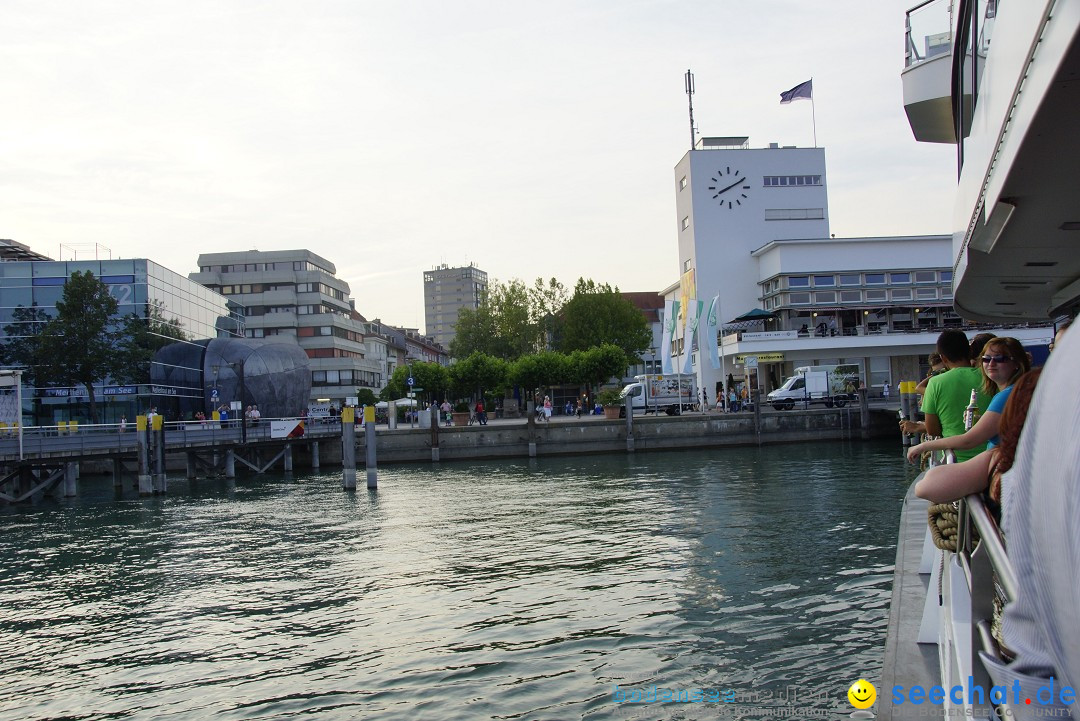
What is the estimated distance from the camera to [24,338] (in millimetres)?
48000

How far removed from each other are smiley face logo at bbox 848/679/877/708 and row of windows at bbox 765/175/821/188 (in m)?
61.0

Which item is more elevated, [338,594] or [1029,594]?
[1029,594]

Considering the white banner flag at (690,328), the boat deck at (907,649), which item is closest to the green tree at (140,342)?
the white banner flag at (690,328)

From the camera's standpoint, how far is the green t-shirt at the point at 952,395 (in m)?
6.47

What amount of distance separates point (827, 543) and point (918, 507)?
3.51 metres

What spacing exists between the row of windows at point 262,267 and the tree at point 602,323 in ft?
95.7

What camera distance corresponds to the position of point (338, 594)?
1251 centimetres

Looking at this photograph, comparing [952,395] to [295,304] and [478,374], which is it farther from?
[295,304]

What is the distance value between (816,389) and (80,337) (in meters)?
34.9

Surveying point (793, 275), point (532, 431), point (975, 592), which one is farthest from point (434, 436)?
point (975, 592)

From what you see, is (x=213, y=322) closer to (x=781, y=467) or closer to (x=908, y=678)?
(x=781, y=467)

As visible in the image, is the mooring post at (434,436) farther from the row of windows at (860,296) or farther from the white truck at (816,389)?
the row of windows at (860,296)

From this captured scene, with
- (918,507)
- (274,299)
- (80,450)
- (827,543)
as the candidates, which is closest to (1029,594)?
(918,507)

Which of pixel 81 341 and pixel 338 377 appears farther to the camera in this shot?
pixel 338 377
